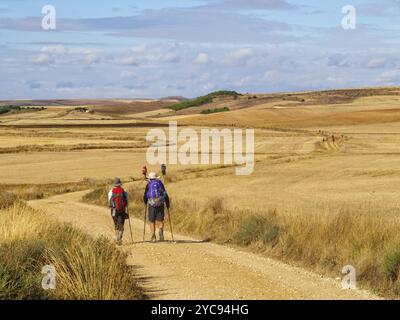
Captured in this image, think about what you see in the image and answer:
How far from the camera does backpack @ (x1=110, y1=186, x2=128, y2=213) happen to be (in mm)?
17109

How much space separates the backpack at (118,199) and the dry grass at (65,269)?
493 cm

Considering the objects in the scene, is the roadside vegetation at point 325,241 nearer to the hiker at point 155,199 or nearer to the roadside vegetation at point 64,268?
the hiker at point 155,199

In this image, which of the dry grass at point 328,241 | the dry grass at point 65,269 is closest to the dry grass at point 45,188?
the dry grass at point 328,241

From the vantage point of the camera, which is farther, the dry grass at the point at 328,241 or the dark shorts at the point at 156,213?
the dark shorts at the point at 156,213

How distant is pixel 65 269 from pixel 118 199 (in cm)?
743

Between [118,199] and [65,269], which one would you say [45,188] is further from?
[65,269]

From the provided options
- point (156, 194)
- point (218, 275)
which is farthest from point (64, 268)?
point (156, 194)

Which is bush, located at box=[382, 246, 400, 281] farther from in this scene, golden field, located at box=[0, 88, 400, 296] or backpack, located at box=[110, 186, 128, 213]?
backpack, located at box=[110, 186, 128, 213]

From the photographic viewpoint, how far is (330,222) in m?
15.2

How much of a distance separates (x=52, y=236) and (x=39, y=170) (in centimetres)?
4302

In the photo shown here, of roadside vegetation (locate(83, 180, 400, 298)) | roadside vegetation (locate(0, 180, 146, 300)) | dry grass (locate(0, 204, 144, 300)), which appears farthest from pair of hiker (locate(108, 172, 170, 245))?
dry grass (locate(0, 204, 144, 300))

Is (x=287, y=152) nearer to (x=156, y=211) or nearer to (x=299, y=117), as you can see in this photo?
(x=156, y=211)

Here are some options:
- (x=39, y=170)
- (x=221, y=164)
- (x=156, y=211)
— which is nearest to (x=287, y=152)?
(x=221, y=164)

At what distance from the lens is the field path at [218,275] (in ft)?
35.1
